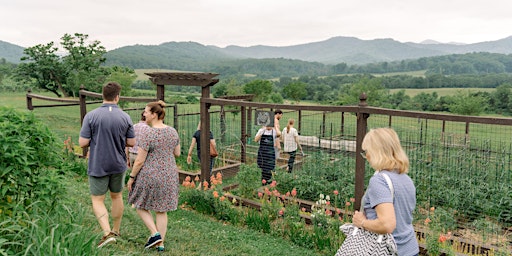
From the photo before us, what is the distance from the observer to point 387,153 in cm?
269

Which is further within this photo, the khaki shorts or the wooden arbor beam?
the wooden arbor beam

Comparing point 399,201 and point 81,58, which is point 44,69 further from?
point 399,201

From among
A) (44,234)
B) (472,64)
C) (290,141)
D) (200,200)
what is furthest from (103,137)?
(472,64)

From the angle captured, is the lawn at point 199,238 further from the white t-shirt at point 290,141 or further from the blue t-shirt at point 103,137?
the white t-shirt at point 290,141

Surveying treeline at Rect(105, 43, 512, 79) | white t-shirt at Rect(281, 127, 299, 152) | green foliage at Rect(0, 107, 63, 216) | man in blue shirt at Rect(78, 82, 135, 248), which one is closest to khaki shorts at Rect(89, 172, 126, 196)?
man in blue shirt at Rect(78, 82, 135, 248)

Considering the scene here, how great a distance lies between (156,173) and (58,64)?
128ft

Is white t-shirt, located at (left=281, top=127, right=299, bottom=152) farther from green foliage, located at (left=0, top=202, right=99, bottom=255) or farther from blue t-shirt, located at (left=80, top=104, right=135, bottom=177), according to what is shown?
green foliage, located at (left=0, top=202, right=99, bottom=255)

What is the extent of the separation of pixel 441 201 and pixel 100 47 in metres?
38.7

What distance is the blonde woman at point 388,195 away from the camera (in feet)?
8.56

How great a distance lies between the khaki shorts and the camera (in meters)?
4.73

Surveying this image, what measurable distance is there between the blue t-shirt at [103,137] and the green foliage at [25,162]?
0.96m

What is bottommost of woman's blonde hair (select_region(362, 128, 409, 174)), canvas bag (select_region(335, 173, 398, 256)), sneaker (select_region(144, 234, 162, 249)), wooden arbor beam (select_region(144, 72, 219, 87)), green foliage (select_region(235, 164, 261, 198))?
sneaker (select_region(144, 234, 162, 249))

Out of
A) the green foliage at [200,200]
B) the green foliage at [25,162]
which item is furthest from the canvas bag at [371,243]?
the green foliage at [200,200]

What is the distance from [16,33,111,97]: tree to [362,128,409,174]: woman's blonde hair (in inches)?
1451
